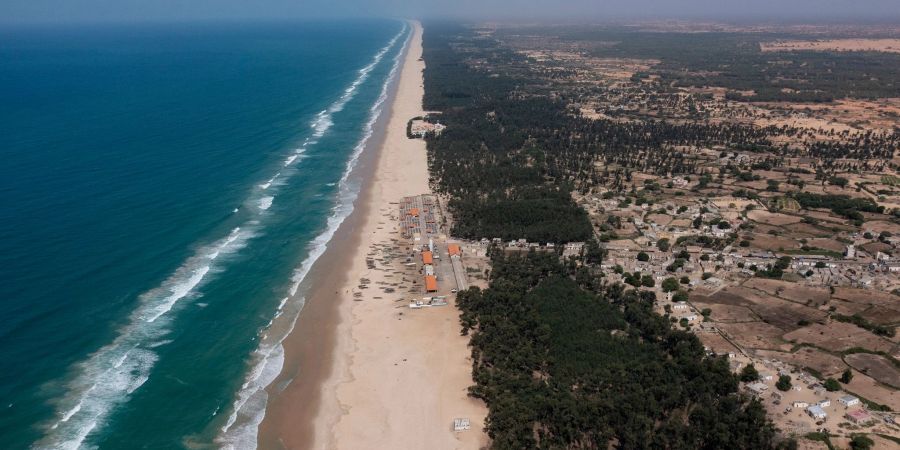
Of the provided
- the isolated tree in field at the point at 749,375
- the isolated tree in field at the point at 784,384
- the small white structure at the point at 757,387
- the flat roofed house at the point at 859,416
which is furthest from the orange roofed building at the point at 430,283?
the flat roofed house at the point at 859,416

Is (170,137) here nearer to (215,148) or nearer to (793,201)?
(215,148)

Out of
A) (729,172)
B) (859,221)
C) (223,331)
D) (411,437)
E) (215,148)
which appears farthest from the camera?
(215,148)

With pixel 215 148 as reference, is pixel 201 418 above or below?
below

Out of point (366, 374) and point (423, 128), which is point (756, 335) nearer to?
point (366, 374)

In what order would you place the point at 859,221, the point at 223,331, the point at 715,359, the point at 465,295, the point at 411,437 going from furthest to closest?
the point at 859,221, the point at 465,295, the point at 223,331, the point at 715,359, the point at 411,437

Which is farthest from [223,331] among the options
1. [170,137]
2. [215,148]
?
[170,137]

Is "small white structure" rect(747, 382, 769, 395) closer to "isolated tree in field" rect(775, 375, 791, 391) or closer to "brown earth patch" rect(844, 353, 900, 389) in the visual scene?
"isolated tree in field" rect(775, 375, 791, 391)

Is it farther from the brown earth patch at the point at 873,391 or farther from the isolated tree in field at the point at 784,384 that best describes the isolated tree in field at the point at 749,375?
the brown earth patch at the point at 873,391

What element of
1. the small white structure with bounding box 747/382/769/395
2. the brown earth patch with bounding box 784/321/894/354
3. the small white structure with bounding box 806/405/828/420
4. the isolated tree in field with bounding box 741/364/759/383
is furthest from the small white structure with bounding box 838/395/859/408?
the brown earth patch with bounding box 784/321/894/354
